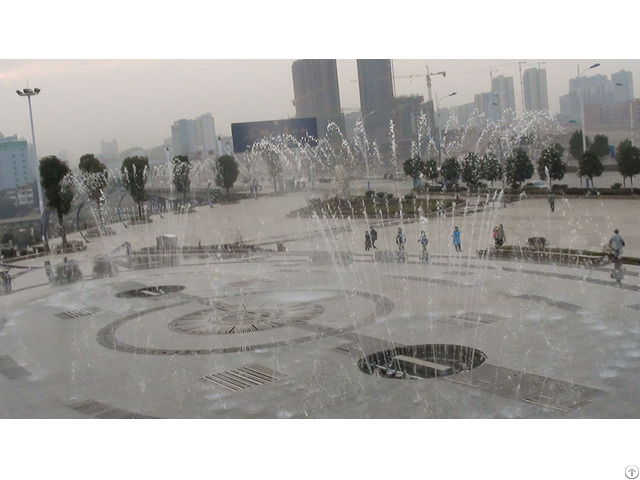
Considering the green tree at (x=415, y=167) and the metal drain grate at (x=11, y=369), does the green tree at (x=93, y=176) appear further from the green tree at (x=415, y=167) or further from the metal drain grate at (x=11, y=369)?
the metal drain grate at (x=11, y=369)

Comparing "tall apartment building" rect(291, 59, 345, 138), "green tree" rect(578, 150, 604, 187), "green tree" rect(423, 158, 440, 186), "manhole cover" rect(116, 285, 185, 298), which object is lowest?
"manhole cover" rect(116, 285, 185, 298)

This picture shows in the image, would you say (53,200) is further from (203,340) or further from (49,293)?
(203,340)

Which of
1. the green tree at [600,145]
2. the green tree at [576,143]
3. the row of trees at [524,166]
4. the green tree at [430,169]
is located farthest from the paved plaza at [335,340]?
the green tree at [430,169]

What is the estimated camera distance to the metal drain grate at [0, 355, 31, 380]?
816 cm

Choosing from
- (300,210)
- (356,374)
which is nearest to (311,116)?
(300,210)

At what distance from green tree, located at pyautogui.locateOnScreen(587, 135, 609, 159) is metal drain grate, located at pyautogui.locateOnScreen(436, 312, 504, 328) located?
20.5m

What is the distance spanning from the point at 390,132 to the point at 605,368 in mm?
28658

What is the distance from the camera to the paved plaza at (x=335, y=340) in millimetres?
6473

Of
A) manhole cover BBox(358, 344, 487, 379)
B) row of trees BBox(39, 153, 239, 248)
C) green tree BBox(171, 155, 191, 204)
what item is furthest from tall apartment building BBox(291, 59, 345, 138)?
manhole cover BBox(358, 344, 487, 379)

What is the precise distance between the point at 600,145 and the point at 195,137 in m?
16.3

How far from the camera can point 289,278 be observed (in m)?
13.5

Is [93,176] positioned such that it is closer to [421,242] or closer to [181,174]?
[181,174]

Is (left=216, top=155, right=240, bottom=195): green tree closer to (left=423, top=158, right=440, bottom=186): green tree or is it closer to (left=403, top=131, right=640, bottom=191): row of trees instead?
(left=403, top=131, right=640, bottom=191): row of trees

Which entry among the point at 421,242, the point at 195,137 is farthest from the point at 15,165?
the point at 421,242
